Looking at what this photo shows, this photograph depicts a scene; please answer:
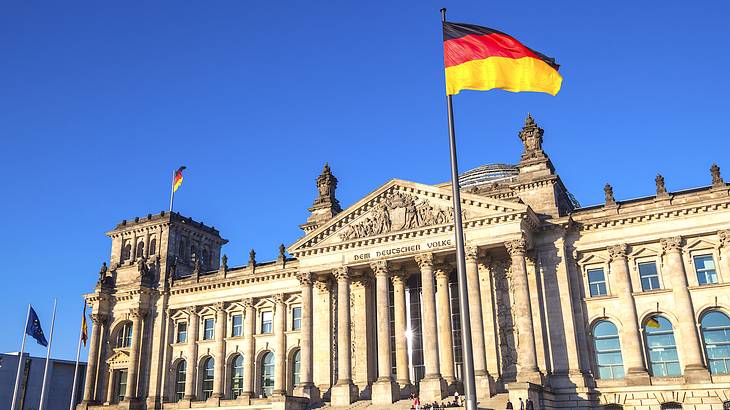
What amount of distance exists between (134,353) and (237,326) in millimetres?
10232

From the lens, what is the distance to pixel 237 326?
60.0 m

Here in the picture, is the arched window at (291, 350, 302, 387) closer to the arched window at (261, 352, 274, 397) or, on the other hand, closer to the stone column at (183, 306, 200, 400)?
the arched window at (261, 352, 274, 397)

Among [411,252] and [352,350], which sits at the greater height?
[411,252]

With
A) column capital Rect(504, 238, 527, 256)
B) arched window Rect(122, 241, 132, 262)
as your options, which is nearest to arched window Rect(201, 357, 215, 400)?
arched window Rect(122, 241, 132, 262)

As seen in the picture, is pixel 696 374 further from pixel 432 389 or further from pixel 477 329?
pixel 432 389

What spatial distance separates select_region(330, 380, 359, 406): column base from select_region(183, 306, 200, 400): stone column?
18646mm

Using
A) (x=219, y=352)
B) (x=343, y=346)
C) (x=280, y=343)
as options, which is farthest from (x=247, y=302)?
(x=343, y=346)

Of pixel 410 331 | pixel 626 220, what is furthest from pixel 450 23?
pixel 410 331

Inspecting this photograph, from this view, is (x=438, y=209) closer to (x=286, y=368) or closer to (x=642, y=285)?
(x=642, y=285)

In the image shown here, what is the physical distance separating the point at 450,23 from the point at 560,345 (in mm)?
27450

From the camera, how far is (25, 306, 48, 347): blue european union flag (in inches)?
2040

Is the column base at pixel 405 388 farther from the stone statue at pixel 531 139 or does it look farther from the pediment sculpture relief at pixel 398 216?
the stone statue at pixel 531 139

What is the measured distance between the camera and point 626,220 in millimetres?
44656

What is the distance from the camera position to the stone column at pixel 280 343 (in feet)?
176
